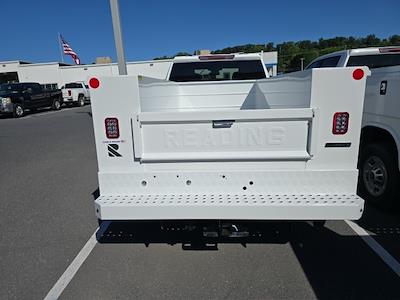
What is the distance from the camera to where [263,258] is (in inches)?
122

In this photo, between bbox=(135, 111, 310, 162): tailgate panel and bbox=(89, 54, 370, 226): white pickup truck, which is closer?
bbox=(89, 54, 370, 226): white pickup truck

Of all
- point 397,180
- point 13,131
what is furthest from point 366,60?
point 13,131

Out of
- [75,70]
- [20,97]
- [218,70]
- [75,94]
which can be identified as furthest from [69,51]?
[218,70]

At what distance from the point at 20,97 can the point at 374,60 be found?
19.6 m

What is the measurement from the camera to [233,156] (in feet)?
8.86

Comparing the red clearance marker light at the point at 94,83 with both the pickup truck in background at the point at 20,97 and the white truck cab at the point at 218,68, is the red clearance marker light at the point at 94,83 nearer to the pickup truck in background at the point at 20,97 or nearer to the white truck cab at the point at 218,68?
the white truck cab at the point at 218,68

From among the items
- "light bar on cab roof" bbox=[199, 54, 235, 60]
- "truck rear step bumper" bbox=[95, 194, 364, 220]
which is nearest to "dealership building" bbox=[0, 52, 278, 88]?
"light bar on cab roof" bbox=[199, 54, 235, 60]

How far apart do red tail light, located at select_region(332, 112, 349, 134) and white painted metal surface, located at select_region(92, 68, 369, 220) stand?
0.11 feet

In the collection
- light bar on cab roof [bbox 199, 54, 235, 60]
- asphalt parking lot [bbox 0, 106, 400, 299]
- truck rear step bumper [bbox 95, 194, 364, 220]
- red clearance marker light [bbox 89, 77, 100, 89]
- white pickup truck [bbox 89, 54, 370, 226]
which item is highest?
light bar on cab roof [bbox 199, 54, 235, 60]

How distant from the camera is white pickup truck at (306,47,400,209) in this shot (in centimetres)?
342

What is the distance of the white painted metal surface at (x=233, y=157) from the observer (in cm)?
250

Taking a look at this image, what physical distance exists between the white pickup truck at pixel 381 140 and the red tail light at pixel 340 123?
1.24 meters

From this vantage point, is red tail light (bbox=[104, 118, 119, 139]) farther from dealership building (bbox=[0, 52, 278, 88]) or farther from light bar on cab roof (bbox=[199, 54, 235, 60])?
dealership building (bbox=[0, 52, 278, 88])

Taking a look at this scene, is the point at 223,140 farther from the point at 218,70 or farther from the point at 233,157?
the point at 218,70
